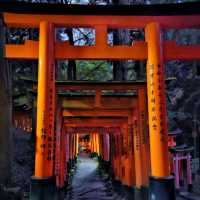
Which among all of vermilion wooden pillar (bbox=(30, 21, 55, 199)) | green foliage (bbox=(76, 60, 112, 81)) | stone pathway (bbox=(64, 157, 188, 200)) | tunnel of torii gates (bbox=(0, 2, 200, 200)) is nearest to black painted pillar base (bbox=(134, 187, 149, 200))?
stone pathway (bbox=(64, 157, 188, 200))

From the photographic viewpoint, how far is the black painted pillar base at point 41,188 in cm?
695

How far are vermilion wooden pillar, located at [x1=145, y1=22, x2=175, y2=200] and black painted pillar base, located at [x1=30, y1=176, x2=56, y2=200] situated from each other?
208 centimetres

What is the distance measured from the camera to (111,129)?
19.7 m

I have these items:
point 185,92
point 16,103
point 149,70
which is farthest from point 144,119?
point 185,92

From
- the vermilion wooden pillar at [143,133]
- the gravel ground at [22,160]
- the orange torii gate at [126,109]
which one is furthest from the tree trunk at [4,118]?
the gravel ground at [22,160]

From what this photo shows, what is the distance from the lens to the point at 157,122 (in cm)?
705

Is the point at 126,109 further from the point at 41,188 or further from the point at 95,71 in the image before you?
the point at 95,71

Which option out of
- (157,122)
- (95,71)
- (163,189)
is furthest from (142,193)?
(95,71)

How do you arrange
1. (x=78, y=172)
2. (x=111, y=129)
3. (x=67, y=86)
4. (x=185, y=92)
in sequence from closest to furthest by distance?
(x=67, y=86), (x=111, y=129), (x=185, y=92), (x=78, y=172)

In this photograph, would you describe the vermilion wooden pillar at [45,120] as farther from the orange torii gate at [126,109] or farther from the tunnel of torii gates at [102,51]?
the orange torii gate at [126,109]

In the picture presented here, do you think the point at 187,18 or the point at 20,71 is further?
the point at 20,71

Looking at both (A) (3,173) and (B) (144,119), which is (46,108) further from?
(B) (144,119)

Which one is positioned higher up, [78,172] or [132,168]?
[132,168]

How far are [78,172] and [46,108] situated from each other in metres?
25.0
